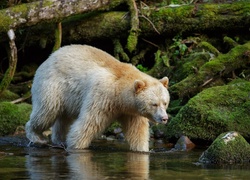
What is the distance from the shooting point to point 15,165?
8555mm

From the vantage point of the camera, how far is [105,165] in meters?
8.74

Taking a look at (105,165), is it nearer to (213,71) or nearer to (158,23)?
(213,71)

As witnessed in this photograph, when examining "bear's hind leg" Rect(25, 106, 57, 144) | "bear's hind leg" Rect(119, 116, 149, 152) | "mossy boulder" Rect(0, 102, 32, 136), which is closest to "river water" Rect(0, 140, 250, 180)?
"bear's hind leg" Rect(119, 116, 149, 152)

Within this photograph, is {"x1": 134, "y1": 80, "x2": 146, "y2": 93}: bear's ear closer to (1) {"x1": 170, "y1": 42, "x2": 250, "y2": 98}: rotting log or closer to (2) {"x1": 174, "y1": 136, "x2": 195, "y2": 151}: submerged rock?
(2) {"x1": 174, "y1": 136, "x2": 195, "y2": 151}: submerged rock

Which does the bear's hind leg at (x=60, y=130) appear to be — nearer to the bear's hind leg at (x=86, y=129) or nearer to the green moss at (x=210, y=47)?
the bear's hind leg at (x=86, y=129)

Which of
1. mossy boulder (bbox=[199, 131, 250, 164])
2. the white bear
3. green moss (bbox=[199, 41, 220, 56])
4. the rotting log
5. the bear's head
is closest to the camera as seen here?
mossy boulder (bbox=[199, 131, 250, 164])

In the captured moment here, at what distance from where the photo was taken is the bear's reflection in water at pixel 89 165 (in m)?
7.70

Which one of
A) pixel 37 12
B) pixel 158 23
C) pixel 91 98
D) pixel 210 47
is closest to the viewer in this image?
pixel 91 98

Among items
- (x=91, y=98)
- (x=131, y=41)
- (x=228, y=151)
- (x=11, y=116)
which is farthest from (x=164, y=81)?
(x=131, y=41)

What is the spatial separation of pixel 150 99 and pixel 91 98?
1079 mm

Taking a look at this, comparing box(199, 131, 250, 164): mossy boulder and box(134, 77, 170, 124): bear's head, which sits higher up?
box(134, 77, 170, 124): bear's head

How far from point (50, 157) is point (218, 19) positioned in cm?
722

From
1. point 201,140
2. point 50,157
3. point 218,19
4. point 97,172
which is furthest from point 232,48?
point 97,172

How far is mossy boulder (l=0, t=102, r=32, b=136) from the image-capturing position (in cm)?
1298
